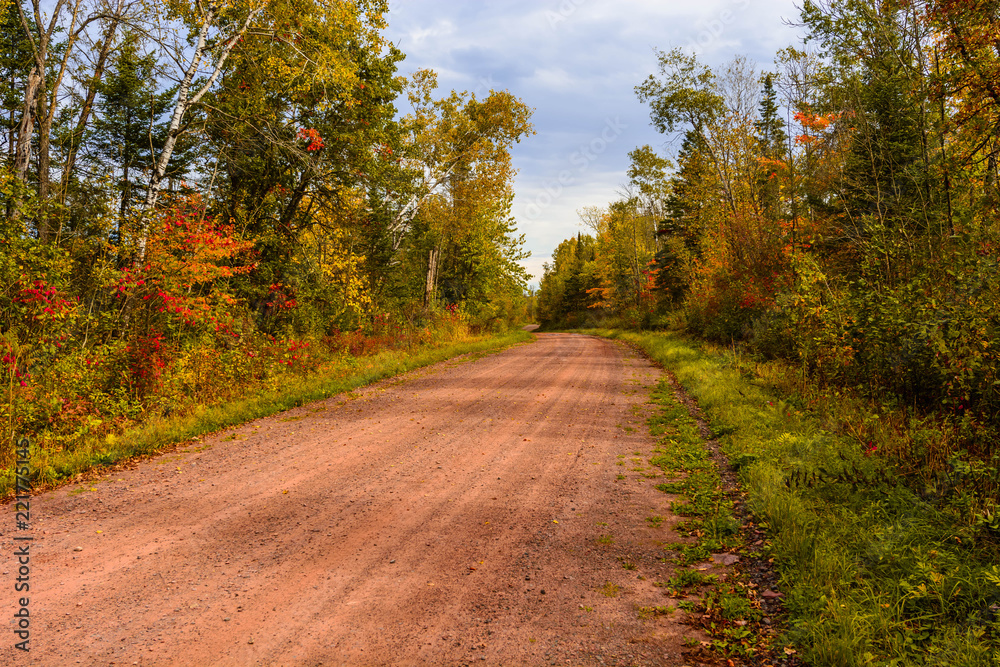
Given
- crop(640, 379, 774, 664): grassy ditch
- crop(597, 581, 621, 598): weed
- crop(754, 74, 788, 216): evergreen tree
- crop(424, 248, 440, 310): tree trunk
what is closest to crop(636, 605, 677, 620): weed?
crop(640, 379, 774, 664): grassy ditch

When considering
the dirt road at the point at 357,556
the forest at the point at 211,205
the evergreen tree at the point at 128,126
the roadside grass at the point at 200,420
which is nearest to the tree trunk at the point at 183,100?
the forest at the point at 211,205

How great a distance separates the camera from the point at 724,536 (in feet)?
14.5

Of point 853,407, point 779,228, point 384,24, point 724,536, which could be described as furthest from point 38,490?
point 779,228

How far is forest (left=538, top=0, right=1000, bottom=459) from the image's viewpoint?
5.47 metres

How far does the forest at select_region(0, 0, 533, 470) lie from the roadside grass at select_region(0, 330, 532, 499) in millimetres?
238

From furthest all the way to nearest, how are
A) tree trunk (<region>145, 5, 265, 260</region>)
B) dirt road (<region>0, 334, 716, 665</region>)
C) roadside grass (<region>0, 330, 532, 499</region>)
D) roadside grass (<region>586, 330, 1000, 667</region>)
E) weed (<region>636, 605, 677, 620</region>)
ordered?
tree trunk (<region>145, 5, 265, 260</region>) < roadside grass (<region>0, 330, 532, 499</region>) < weed (<region>636, 605, 677, 620</region>) < dirt road (<region>0, 334, 716, 665</region>) < roadside grass (<region>586, 330, 1000, 667</region>)

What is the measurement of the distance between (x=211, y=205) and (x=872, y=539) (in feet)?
46.8

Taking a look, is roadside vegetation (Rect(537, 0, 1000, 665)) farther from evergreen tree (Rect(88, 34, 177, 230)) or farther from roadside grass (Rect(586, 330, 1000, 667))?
evergreen tree (Rect(88, 34, 177, 230))

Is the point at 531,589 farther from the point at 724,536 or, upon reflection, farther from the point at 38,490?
the point at 38,490

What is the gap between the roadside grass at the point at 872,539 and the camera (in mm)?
2855

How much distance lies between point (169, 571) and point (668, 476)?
5050 mm

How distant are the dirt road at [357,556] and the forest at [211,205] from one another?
2153 millimetres

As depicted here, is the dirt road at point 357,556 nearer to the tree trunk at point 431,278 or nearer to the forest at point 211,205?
the forest at point 211,205

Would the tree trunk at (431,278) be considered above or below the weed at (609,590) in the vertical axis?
above
